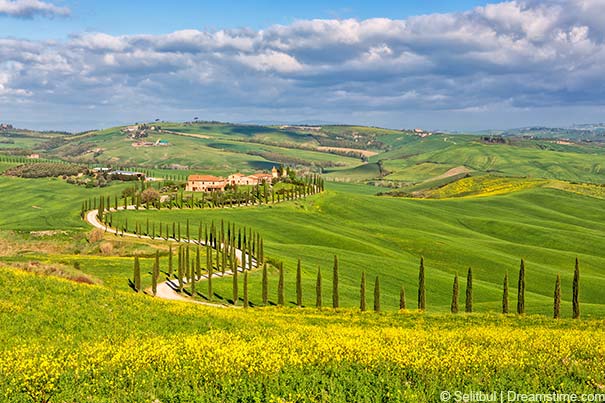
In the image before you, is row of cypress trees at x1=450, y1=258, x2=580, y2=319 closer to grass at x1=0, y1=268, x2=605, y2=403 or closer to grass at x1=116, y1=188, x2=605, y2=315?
grass at x1=116, y1=188, x2=605, y2=315

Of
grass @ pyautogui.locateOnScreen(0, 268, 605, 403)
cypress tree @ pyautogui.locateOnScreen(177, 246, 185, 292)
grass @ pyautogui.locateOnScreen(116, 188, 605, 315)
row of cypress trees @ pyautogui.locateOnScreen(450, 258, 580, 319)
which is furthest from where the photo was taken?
grass @ pyautogui.locateOnScreen(116, 188, 605, 315)

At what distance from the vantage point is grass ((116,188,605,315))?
97125 mm

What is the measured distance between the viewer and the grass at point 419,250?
97.1 meters

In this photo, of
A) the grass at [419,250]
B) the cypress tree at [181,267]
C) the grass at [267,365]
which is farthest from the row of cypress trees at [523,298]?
the cypress tree at [181,267]

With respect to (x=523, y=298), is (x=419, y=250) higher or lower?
lower

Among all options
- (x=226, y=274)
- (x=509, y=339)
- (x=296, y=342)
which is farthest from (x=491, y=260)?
(x=296, y=342)

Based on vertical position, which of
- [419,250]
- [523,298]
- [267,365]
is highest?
[267,365]

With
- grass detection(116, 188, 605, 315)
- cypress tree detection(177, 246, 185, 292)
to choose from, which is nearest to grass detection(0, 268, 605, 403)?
grass detection(116, 188, 605, 315)

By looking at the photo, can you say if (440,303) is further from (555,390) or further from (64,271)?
(555,390)

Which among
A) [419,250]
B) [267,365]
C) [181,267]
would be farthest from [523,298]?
[419,250]

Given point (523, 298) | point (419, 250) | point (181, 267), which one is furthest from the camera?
point (419, 250)

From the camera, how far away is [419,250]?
140 meters

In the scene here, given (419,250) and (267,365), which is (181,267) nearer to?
(267,365)

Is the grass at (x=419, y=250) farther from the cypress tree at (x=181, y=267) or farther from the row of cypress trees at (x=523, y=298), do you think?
the cypress tree at (x=181, y=267)
